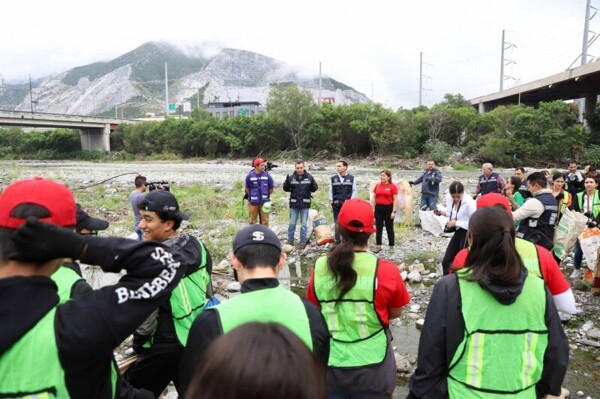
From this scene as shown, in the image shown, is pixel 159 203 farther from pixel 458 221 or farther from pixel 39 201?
pixel 458 221

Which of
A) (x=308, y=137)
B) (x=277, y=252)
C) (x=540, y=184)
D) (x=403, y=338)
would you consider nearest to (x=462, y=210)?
(x=540, y=184)

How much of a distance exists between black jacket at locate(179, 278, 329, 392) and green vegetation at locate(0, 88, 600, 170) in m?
29.7

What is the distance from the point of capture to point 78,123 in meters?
46.8

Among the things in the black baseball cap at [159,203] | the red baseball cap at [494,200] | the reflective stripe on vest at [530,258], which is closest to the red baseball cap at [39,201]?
the black baseball cap at [159,203]

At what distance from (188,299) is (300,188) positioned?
5701 mm

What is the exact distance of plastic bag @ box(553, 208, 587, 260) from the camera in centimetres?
583

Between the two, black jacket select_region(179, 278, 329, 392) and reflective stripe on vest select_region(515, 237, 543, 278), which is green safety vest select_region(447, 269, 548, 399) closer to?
reflective stripe on vest select_region(515, 237, 543, 278)

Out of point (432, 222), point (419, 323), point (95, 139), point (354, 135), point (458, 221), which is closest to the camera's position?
point (419, 323)

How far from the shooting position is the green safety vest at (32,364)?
3.90 ft

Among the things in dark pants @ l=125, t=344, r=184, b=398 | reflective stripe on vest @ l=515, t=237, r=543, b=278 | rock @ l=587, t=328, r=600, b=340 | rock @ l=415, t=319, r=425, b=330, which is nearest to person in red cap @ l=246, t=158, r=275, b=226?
rock @ l=415, t=319, r=425, b=330

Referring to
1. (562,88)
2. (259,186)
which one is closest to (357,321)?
(259,186)

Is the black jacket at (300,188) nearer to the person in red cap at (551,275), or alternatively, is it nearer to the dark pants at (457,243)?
the dark pants at (457,243)

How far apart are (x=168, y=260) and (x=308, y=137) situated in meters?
40.9

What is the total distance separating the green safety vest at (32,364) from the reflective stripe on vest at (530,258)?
2284 millimetres
